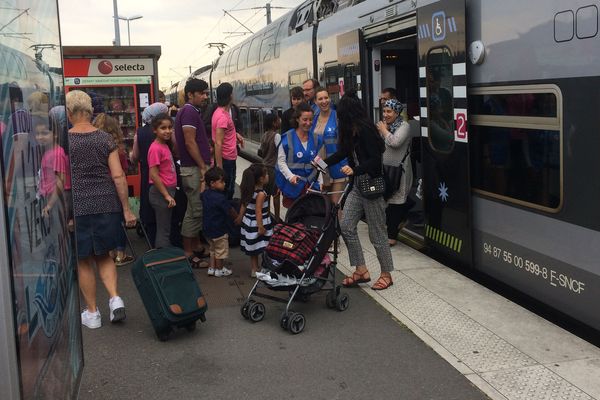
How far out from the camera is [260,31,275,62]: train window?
13948 mm

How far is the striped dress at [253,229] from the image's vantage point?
566cm

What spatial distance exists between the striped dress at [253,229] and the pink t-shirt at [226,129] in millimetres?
1324

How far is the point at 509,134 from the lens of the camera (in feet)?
15.7

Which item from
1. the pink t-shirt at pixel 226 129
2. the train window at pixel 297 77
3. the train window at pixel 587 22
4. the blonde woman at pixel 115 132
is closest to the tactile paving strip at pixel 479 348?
the train window at pixel 587 22

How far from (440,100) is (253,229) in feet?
6.79

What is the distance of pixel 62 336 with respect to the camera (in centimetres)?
255

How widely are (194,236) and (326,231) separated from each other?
2.06 meters

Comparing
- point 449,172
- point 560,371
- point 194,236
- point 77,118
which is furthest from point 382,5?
point 560,371

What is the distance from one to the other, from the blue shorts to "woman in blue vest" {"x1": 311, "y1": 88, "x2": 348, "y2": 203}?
225cm

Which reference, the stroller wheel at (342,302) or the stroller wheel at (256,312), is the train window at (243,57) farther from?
the stroller wheel at (256,312)

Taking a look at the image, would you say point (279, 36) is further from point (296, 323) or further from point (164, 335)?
point (164, 335)

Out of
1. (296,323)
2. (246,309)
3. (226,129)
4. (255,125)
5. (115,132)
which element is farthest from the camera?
(255,125)

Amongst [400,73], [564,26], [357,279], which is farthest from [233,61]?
[564,26]

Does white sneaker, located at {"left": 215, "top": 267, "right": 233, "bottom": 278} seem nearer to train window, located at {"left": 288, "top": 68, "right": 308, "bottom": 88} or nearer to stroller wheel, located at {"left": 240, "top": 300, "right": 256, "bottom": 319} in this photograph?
stroller wheel, located at {"left": 240, "top": 300, "right": 256, "bottom": 319}
